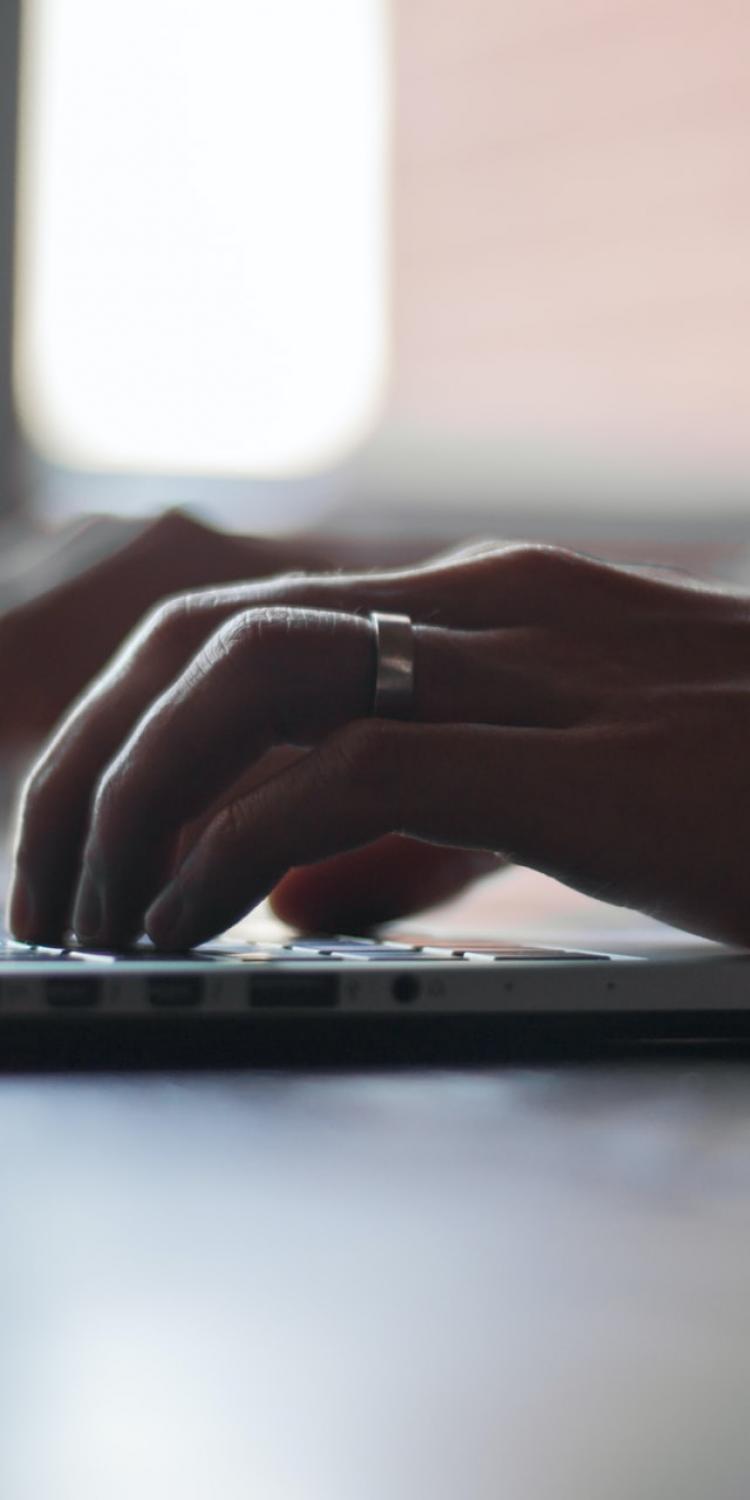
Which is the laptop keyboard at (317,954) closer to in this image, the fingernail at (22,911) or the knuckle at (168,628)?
the fingernail at (22,911)

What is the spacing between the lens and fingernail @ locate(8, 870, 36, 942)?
0.64 metres

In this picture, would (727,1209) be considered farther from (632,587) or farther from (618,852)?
(632,587)

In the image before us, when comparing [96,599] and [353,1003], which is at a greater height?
[96,599]

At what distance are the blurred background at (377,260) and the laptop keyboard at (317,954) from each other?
6.47 feet

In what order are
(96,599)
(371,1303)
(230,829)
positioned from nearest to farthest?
(371,1303)
(230,829)
(96,599)

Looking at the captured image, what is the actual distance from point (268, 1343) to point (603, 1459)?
5 cm

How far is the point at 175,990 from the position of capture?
0.44 m

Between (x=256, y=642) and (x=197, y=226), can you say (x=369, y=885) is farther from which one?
(x=197, y=226)

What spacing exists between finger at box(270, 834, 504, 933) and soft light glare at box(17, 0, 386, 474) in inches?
68.8

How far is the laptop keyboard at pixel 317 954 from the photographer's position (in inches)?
18.7

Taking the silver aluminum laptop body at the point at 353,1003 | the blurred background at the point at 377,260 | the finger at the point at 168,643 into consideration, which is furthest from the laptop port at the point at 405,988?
the blurred background at the point at 377,260

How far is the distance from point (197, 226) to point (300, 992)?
2.22m

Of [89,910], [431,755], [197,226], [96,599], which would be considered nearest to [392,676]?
[431,755]

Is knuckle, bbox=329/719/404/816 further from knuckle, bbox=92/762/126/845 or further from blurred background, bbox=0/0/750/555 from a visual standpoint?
blurred background, bbox=0/0/750/555
